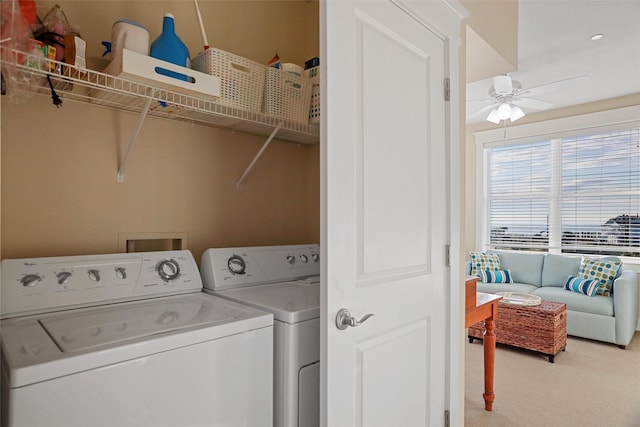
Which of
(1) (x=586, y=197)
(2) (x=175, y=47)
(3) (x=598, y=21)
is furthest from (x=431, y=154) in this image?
(1) (x=586, y=197)

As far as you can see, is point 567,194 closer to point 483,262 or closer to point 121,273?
point 483,262

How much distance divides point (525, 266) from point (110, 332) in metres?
4.96

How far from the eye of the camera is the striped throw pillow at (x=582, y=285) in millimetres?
4109

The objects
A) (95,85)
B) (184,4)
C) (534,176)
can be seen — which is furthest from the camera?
(534,176)

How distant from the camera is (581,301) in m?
4.06

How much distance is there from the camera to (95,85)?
1274 mm

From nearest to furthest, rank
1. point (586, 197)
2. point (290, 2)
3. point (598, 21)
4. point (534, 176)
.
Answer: point (290, 2)
point (598, 21)
point (586, 197)
point (534, 176)

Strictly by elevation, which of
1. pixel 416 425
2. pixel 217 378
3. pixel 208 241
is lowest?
pixel 416 425

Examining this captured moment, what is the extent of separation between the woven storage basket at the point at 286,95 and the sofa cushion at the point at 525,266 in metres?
4.13

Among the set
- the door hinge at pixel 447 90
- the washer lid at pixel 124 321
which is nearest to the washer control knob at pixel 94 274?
the washer lid at pixel 124 321

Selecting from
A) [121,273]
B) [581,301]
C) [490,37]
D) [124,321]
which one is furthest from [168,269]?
[581,301]

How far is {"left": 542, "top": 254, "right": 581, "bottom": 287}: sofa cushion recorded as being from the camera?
4.56 m

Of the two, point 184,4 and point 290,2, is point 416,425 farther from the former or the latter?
point 290,2

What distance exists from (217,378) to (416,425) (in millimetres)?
919
